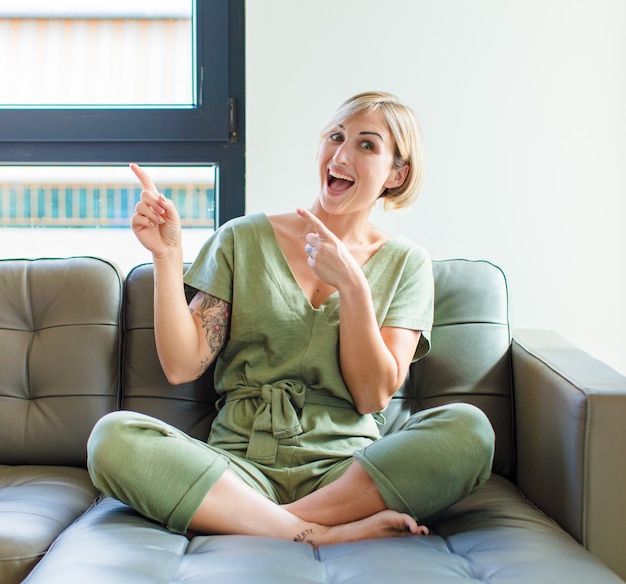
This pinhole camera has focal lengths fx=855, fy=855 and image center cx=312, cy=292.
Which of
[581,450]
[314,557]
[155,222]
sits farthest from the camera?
[155,222]

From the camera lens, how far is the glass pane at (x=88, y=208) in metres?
2.47

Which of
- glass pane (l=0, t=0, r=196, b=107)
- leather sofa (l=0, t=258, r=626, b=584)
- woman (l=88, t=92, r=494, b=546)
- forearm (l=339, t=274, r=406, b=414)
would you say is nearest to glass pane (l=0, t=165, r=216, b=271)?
glass pane (l=0, t=0, r=196, b=107)

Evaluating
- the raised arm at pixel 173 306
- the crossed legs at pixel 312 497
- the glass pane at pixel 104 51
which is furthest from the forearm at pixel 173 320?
the glass pane at pixel 104 51

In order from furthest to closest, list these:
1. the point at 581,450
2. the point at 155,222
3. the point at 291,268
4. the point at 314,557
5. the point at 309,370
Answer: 1. the point at 291,268
2. the point at 309,370
3. the point at 155,222
4. the point at 581,450
5. the point at 314,557

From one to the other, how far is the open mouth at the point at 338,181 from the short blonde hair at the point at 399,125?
111mm

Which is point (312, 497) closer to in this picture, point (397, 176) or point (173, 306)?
point (173, 306)

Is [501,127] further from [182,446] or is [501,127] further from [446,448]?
[182,446]

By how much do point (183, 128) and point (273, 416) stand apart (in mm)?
1035

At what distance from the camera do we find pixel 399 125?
1.93m

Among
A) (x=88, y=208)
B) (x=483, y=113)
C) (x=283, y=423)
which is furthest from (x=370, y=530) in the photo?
(x=88, y=208)

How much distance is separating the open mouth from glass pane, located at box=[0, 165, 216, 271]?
63 centimetres

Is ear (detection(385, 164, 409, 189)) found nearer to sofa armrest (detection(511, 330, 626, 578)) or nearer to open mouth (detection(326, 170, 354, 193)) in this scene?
open mouth (detection(326, 170, 354, 193))

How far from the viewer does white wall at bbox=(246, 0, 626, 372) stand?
7.72 feet

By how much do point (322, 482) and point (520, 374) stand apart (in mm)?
551
